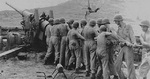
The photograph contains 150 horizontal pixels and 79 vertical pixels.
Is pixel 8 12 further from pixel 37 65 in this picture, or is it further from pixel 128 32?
pixel 128 32

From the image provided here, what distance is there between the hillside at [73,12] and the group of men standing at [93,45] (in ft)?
65.9

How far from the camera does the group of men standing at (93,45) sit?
901 cm

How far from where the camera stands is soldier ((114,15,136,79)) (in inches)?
353

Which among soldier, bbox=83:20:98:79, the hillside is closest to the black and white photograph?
soldier, bbox=83:20:98:79

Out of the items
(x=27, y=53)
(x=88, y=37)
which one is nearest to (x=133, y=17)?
(x=27, y=53)

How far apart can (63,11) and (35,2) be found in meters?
12.4

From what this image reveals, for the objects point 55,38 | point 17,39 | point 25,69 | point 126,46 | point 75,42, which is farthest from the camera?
point 17,39

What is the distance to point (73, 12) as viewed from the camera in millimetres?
37156

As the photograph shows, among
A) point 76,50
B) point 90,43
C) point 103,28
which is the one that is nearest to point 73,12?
point 76,50

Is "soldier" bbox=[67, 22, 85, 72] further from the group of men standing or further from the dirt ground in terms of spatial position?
the dirt ground

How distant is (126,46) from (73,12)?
93.2 ft

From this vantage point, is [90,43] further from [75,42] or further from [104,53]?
[104,53]

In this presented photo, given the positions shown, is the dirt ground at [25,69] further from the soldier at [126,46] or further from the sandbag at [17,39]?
the soldier at [126,46]

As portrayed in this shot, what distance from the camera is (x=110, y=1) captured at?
42219 mm
